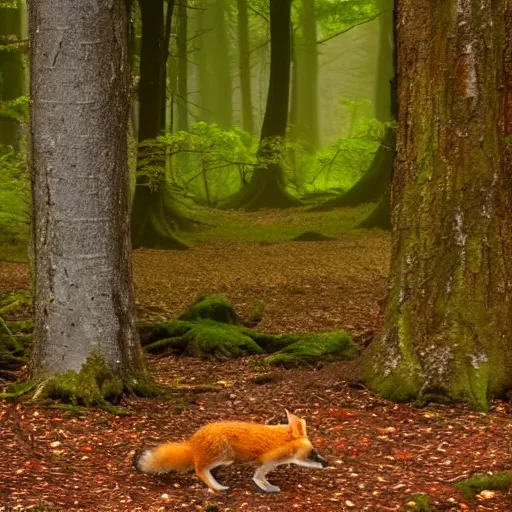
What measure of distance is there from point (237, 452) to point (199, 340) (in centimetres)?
373

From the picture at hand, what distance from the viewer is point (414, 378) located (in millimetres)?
5957

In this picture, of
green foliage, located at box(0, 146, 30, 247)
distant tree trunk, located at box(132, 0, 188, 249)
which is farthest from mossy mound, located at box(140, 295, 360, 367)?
distant tree trunk, located at box(132, 0, 188, 249)

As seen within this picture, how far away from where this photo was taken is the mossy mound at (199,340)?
311 inches

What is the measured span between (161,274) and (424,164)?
25.4 ft

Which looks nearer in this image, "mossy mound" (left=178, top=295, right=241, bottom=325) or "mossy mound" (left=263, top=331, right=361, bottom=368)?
"mossy mound" (left=263, top=331, right=361, bottom=368)

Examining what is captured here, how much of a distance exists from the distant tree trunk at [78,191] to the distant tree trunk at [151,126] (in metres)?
9.96

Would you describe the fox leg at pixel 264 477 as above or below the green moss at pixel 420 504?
above

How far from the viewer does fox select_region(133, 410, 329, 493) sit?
4285 mm

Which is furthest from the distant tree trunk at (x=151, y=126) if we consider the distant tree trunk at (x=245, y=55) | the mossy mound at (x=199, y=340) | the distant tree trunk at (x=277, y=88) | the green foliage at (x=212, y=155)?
the distant tree trunk at (x=245, y=55)

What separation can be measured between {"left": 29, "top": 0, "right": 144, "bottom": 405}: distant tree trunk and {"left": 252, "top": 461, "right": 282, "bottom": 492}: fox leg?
1701 mm

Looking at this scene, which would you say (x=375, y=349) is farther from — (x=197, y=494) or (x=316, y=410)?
(x=197, y=494)

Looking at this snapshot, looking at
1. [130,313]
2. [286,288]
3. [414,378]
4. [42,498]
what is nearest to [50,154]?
[130,313]

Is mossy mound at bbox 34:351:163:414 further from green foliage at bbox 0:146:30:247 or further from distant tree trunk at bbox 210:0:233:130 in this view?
distant tree trunk at bbox 210:0:233:130

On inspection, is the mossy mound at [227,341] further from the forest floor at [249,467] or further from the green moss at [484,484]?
the green moss at [484,484]
